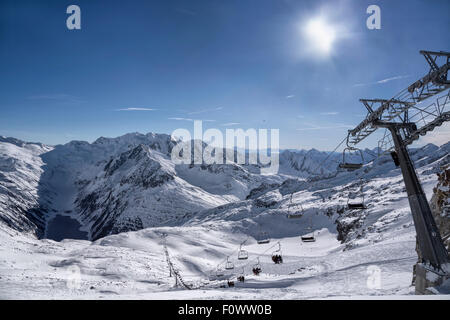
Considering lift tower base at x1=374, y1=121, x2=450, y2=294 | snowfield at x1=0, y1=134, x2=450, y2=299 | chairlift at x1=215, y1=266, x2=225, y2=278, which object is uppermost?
lift tower base at x1=374, y1=121, x2=450, y2=294

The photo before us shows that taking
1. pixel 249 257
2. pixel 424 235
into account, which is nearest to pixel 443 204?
pixel 424 235

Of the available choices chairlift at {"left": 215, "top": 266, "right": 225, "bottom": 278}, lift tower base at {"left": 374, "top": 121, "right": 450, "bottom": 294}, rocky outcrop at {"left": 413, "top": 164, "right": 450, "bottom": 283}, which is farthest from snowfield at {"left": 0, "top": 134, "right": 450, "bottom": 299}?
rocky outcrop at {"left": 413, "top": 164, "right": 450, "bottom": 283}

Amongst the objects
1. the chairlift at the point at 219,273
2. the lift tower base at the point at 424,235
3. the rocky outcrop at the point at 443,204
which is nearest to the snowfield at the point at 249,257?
the chairlift at the point at 219,273

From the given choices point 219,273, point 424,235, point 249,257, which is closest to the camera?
point 424,235

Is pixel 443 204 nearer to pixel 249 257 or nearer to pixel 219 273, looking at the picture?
pixel 219 273

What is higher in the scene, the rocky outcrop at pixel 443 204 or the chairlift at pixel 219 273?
the rocky outcrop at pixel 443 204

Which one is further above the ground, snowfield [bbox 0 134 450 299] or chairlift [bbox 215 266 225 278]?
snowfield [bbox 0 134 450 299]

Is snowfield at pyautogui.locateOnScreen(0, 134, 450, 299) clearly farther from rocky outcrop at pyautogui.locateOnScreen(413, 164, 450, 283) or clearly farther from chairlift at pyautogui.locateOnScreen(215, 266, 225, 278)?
rocky outcrop at pyautogui.locateOnScreen(413, 164, 450, 283)

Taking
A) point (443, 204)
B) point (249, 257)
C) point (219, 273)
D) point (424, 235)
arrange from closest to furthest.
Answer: point (424, 235) < point (443, 204) < point (219, 273) < point (249, 257)

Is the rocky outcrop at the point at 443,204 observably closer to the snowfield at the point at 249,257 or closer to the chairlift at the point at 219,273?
the snowfield at the point at 249,257

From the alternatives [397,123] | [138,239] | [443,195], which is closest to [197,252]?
[138,239]
